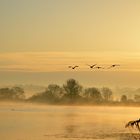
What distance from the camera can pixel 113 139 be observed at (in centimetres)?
5162

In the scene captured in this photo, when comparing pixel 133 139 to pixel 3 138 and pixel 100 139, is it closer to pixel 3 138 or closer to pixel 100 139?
pixel 100 139

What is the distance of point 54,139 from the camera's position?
5347 centimetres

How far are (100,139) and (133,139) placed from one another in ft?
12.6

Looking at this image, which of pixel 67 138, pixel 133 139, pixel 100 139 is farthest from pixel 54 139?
pixel 133 139

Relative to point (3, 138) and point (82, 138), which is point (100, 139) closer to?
point (82, 138)

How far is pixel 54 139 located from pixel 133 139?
31.2 feet

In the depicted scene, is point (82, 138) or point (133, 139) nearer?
point (133, 139)

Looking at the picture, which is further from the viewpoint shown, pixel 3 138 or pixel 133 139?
pixel 3 138

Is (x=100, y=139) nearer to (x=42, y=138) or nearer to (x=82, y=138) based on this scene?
(x=82, y=138)

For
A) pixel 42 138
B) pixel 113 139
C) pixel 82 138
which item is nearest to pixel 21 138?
pixel 42 138

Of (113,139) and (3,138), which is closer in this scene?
(113,139)

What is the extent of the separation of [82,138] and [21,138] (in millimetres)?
7661

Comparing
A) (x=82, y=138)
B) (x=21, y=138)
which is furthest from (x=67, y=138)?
(x=21, y=138)

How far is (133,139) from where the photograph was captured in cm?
5094
